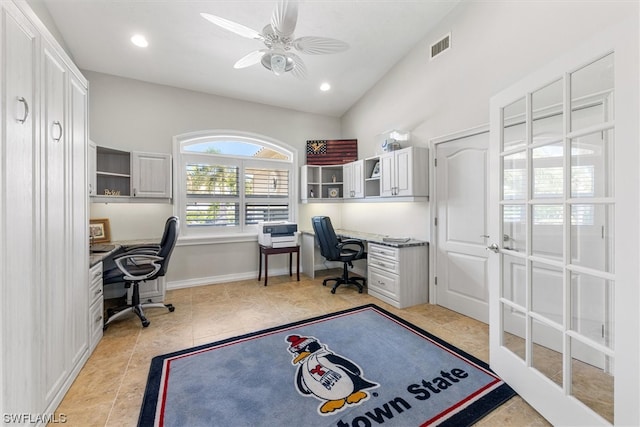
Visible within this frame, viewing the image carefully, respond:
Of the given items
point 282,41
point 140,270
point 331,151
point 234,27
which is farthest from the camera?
point 331,151

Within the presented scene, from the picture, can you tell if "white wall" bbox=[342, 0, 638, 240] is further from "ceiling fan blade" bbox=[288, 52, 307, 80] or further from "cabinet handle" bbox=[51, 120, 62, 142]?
"cabinet handle" bbox=[51, 120, 62, 142]

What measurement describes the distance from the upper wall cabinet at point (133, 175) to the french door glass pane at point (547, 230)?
4190mm

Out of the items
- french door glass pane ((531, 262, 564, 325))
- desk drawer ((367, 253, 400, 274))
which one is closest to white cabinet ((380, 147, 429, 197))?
desk drawer ((367, 253, 400, 274))

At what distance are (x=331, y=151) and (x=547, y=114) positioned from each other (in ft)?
12.1

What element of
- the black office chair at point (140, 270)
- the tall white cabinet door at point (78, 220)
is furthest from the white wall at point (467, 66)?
the tall white cabinet door at point (78, 220)

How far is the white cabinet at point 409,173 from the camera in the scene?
11.0 ft

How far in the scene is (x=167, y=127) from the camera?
400cm

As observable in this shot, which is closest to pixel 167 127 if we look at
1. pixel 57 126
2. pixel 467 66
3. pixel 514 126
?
pixel 57 126

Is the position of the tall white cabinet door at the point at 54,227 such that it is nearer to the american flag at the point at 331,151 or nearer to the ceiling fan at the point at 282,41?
the ceiling fan at the point at 282,41

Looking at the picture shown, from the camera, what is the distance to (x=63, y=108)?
178cm

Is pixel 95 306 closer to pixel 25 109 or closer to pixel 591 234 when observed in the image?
pixel 25 109

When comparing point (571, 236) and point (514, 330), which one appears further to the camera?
point (514, 330)

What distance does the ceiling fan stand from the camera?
190cm

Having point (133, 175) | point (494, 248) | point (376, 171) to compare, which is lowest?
point (494, 248)
